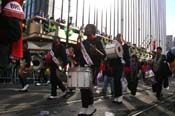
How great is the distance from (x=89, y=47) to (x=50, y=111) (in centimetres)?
155

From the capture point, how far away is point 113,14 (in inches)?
2143

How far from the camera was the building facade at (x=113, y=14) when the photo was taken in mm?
38438

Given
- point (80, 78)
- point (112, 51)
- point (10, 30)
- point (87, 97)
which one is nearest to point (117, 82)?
point (112, 51)

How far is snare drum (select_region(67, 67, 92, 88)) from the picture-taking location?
6.31 meters

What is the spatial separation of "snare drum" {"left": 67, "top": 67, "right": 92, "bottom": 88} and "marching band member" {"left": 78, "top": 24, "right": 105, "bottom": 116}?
295 millimetres

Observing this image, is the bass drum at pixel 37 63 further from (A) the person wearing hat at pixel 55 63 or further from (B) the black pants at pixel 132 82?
(A) the person wearing hat at pixel 55 63

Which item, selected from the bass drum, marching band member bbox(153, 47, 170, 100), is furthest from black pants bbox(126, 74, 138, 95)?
the bass drum

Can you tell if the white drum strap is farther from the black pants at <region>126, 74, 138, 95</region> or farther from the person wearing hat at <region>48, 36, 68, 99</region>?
the black pants at <region>126, 74, 138, 95</region>

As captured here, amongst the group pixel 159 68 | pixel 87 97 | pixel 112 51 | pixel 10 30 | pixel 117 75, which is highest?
pixel 112 51

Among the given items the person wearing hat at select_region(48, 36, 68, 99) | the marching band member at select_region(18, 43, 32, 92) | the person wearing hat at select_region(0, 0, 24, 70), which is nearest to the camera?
the person wearing hat at select_region(0, 0, 24, 70)

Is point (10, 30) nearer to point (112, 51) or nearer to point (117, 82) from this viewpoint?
point (112, 51)

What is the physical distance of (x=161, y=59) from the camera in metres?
11.1

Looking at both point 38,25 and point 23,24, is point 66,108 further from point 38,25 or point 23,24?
point 38,25

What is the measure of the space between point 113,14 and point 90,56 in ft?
158
